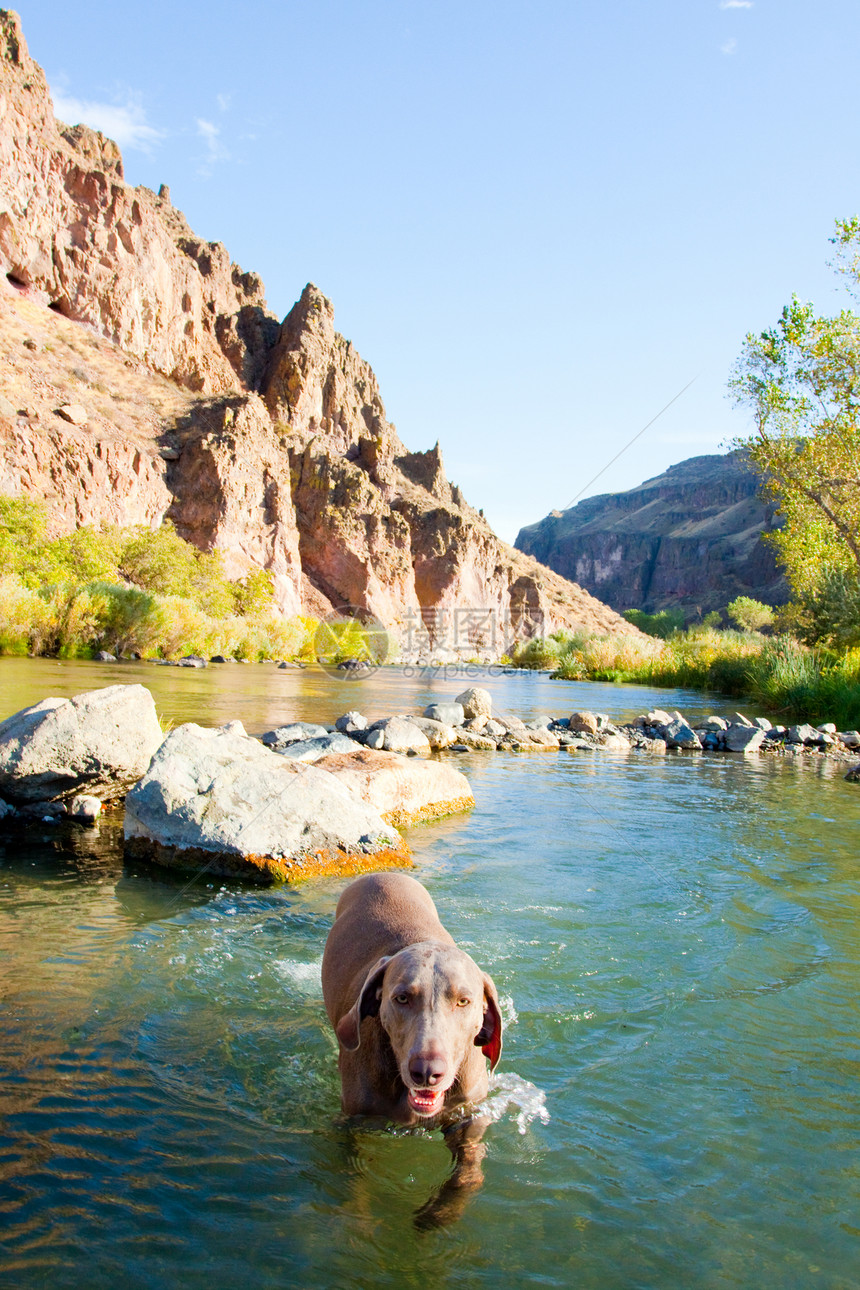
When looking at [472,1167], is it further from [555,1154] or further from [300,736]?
[300,736]

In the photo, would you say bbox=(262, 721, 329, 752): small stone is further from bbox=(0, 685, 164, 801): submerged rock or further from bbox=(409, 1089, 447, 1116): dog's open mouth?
bbox=(409, 1089, 447, 1116): dog's open mouth

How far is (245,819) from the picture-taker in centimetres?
657

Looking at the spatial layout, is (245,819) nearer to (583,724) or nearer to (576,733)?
(576,733)

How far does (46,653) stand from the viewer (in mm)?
31062

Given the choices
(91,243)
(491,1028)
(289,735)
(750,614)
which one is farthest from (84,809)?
(91,243)

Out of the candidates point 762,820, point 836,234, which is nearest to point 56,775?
point 762,820

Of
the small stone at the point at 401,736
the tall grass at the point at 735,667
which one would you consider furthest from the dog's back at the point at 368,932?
the tall grass at the point at 735,667

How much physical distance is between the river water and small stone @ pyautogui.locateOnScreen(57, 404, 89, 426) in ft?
209

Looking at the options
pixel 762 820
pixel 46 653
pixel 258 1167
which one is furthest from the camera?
pixel 46 653

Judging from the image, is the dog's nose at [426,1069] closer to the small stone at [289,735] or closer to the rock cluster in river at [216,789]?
the rock cluster in river at [216,789]

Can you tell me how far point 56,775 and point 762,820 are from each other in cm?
798

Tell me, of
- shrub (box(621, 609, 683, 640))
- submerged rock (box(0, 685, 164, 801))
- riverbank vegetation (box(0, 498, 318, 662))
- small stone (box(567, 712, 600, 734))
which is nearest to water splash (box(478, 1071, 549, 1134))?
submerged rock (box(0, 685, 164, 801))

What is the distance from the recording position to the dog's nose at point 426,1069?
104 inches

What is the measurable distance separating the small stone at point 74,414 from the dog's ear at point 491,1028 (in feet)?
225
